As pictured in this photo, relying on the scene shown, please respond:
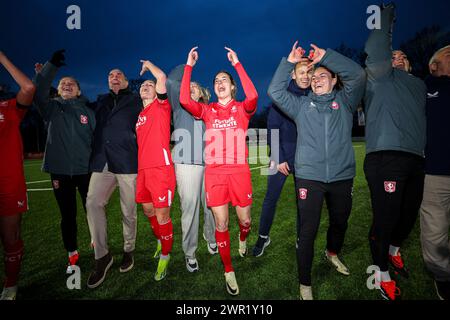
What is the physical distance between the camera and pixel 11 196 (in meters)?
3.12

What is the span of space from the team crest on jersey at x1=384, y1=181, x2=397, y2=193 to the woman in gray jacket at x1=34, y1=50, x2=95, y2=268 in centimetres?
403

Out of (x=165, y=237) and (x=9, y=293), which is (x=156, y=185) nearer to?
(x=165, y=237)

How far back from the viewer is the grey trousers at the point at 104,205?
11.9 ft

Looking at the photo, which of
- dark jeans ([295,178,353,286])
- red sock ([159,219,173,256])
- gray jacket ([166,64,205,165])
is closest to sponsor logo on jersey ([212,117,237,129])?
gray jacket ([166,64,205,165])

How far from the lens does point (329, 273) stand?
140 inches

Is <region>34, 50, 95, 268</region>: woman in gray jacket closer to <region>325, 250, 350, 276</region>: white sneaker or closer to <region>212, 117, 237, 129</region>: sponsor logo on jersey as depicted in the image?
<region>212, 117, 237, 129</region>: sponsor logo on jersey

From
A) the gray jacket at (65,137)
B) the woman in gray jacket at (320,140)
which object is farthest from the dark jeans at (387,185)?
the gray jacket at (65,137)

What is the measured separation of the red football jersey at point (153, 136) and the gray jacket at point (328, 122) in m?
1.58

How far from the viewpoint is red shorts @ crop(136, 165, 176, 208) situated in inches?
→ 141

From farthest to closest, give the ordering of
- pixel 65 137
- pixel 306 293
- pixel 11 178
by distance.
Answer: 1. pixel 65 137
2. pixel 11 178
3. pixel 306 293

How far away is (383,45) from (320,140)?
1.25 m

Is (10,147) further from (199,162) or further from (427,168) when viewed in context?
(427,168)

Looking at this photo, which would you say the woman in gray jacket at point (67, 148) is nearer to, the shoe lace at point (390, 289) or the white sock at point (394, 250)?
the shoe lace at point (390, 289)

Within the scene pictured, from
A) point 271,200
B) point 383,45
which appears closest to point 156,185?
point 271,200
